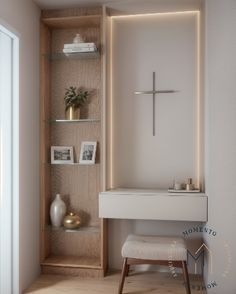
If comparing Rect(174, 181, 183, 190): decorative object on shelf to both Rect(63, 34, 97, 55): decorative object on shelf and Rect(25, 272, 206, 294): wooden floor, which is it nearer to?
Rect(25, 272, 206, 294): wooden floor

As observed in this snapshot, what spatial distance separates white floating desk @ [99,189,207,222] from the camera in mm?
2576

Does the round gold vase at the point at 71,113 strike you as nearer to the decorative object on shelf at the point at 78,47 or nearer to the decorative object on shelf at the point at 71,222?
the decorative object on shelf at the point at 78,47

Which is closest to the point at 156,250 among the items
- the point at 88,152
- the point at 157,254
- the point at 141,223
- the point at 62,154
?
the point at 157,254

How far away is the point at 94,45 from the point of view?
285 cm

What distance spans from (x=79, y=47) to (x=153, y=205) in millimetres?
1596

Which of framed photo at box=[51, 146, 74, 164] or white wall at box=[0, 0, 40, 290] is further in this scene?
framed photo at box=[51, 146, 74, 164]

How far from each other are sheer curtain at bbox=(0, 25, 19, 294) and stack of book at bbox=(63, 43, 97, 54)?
516 mm

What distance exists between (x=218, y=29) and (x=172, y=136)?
103cm

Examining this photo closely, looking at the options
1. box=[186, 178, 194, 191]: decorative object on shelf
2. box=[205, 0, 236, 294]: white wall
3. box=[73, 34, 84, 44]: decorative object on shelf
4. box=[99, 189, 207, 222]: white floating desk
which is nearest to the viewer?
box=[205, 0, 236, 294]: white wall

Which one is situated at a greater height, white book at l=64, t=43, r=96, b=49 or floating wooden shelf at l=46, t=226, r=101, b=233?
white book at l=64, t=43, r=96, b=49

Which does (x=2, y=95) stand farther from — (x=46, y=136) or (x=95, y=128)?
(x=95, y=128)

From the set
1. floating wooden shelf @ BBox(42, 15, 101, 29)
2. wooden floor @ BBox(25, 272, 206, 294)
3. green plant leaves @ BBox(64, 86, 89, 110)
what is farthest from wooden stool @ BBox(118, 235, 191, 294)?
floating wooden shelf @ BBox(42, 15, 101, 29)

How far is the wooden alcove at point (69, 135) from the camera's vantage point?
297 cm

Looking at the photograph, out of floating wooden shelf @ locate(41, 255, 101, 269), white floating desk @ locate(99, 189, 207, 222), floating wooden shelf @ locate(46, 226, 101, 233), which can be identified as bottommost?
floating wooden shelf @ locate(41, 255, 101, 269)
